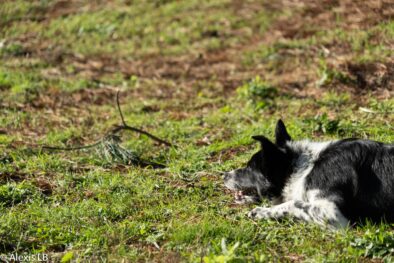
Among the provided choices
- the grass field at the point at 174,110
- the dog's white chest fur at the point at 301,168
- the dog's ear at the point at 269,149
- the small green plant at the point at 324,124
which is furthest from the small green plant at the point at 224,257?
the small green plant at the point at 324,124

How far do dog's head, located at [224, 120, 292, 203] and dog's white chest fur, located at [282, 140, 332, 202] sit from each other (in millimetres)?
88

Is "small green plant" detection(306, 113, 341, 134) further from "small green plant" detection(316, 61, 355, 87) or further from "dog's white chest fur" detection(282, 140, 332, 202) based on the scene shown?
"small green plant" detection(316, 61, 355, 87)

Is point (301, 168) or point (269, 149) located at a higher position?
point (269, 149)

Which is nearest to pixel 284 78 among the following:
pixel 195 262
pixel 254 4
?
pixel 254 4

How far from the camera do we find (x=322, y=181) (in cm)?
644

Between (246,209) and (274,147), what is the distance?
72 centimetres

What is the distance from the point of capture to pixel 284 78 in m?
12.6

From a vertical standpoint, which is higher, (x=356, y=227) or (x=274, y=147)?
(x=274, y=147)

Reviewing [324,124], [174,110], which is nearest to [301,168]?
[324,124]

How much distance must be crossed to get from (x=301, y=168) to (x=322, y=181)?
1.25ft

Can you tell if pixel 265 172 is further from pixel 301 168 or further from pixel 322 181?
pixel 322 181

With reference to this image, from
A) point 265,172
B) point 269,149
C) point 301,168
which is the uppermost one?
point 269,149

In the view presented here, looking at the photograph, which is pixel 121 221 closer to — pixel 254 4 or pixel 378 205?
pixel 378 205

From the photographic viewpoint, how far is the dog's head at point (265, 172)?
270 inches
